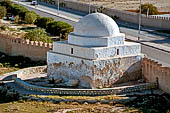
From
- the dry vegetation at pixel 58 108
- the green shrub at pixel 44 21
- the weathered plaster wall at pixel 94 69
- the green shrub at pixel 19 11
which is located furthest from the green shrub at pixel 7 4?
the dry vegetation at pixel 58 108

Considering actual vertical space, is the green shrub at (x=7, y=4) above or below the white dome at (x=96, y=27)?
below

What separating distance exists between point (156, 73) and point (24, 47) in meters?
11.7

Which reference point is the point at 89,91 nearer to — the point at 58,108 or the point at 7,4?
the point at 58,108

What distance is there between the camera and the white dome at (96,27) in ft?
83.1

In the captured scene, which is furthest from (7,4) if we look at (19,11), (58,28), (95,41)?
(95,41)

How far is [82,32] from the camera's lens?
1006 inches

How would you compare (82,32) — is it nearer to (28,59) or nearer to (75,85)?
(75,85)

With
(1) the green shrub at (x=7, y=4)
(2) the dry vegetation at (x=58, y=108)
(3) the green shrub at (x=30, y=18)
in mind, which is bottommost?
(2) the dry vegetation at (x=58, y=108)

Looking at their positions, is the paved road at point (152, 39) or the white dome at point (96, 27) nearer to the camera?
the white dome at point (96, 27)

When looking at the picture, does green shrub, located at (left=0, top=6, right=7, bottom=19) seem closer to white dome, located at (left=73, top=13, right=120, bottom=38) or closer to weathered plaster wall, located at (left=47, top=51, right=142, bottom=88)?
weathered plaster wall, located at (left=47, top=51, right=142, bottom=88)

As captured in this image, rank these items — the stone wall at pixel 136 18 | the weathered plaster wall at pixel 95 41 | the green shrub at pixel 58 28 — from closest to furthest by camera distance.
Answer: the weathered plaster wall at pixel 95 41 → the green shrub at pixel 58 28 → the stone wall at pixel 136 18

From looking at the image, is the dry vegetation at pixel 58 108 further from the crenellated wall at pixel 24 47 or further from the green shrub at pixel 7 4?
the green shrub at pixel 7 4

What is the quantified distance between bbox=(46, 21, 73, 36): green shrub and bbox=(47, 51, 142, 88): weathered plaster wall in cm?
1639

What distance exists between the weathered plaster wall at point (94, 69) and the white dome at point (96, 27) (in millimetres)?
1296
